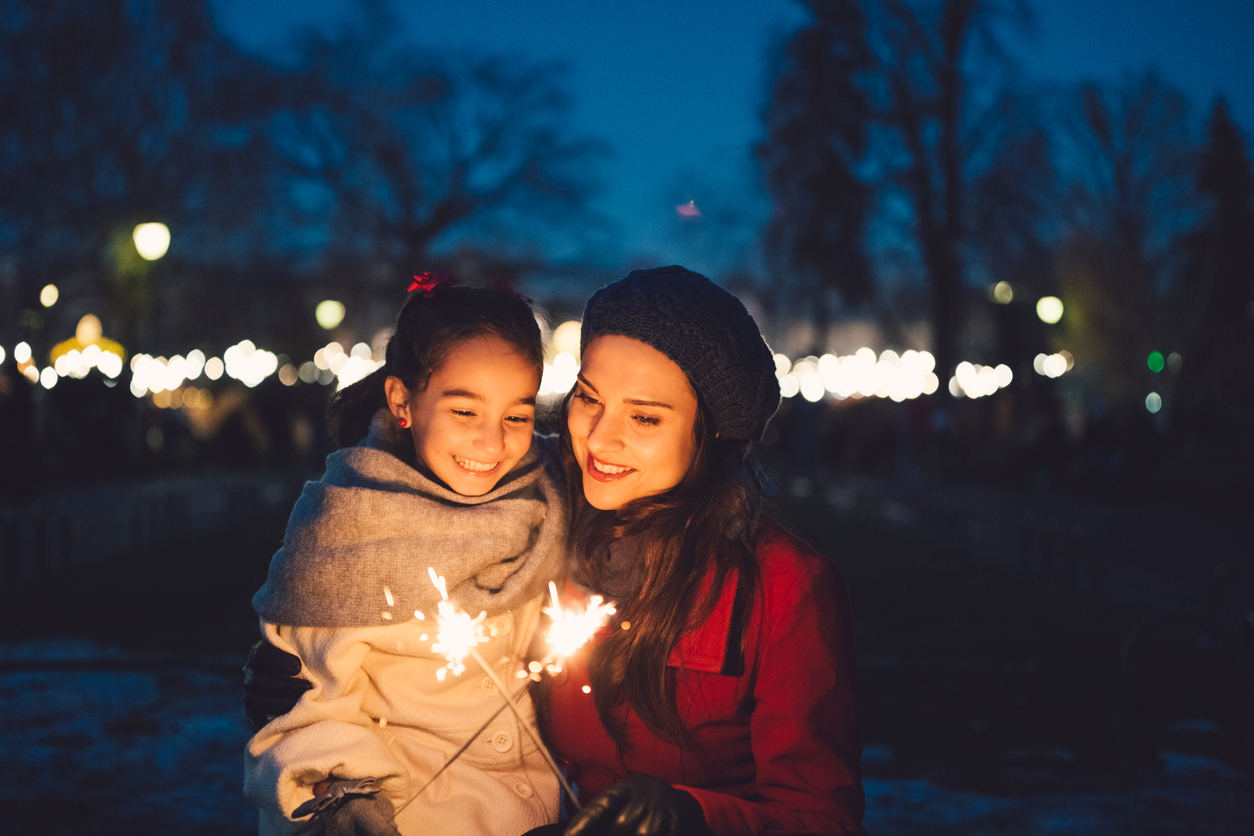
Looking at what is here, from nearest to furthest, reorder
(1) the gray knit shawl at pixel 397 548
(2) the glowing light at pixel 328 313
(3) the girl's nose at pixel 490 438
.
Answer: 1. (1) the gray knit shawl at pixel 397 548
2. (3) the girl's nose at pixel 490 438
3. (2) the glowing light at pixel 328 313

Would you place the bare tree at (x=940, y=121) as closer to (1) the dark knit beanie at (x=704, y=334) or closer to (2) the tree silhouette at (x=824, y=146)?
(2) the tree silhouette at (x=824, y=146)

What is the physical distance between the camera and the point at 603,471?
8.80 feet

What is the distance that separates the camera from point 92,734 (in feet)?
20.0

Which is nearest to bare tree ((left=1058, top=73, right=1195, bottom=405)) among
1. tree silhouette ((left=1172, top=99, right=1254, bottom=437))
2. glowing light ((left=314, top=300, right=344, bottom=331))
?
tree silhouette ((left=1172, top=99, right=1254, bottom=437))

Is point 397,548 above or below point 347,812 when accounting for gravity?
above

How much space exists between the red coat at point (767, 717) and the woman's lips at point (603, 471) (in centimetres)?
37

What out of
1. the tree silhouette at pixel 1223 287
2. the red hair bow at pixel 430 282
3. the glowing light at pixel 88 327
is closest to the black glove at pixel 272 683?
the red hair bow at pixel 430 282

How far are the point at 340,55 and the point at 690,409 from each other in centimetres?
3346

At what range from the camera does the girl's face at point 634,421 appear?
2607mm

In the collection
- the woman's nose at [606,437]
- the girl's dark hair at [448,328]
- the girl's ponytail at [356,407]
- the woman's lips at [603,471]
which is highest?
the girl's dark hair at [448,328]

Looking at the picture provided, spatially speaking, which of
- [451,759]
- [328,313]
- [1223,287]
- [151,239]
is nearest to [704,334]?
[451,759]

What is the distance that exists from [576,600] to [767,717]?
59 cm

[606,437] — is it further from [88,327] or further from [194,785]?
[88,327]

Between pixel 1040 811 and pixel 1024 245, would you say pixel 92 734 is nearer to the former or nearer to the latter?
pixel 1040 811
